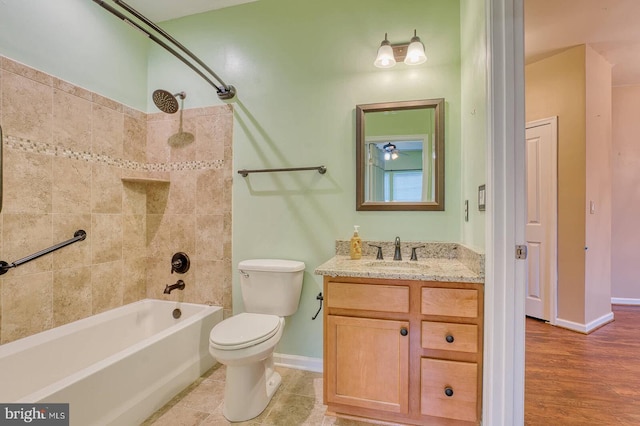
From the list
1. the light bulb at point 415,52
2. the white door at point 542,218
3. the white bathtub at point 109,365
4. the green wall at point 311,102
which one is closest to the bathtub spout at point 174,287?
the white bathtub at point 109,365

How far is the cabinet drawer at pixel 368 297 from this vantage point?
1358 mm

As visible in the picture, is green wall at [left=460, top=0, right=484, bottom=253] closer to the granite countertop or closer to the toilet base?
the granite countertop

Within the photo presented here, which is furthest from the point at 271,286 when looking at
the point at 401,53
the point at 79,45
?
the point at 79,45

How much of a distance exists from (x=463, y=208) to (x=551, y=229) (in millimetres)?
1723

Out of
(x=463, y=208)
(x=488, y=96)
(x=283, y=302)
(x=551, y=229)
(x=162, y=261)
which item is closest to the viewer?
(x=488, y=96)

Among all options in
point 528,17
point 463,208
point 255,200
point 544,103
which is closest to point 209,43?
point 255,200

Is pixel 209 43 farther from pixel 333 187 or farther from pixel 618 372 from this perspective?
pixel 618 372

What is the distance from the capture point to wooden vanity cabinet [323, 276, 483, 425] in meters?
1.29

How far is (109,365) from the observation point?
4.44ft

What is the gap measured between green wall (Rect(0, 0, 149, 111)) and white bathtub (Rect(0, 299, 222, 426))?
167 centimetres

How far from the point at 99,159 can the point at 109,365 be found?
Answer: 145 centimetres

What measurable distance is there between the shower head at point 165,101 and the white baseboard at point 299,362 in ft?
6.80

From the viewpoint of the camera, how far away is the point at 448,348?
4.28 feet

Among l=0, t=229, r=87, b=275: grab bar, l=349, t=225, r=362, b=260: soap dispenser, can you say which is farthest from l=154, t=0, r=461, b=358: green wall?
l=0, t=229, r=87, b=275: grab bar
